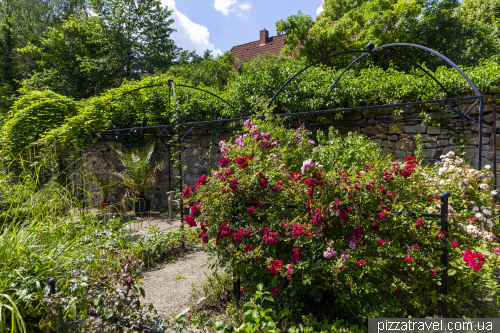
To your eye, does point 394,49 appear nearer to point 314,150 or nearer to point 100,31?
point 314,150

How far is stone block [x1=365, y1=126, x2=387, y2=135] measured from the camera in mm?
4855

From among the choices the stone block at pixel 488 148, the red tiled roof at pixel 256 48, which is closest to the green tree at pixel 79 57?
the red tiled roof at pixel 256 48

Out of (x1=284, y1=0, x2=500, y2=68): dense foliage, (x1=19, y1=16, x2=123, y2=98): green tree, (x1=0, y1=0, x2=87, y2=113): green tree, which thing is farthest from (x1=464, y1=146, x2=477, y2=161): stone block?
(x1=0, y1=0, x2=87, y2=113): green tree

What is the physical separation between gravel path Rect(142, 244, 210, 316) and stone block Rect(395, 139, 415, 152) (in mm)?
3538

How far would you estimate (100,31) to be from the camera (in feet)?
40.4

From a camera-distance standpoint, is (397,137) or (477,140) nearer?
(477,140)

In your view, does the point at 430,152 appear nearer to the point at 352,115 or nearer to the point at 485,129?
the point at 485,129

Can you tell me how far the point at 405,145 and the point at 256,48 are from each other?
36.8 ft

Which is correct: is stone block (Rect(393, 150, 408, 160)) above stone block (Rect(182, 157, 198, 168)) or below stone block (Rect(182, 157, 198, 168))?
above

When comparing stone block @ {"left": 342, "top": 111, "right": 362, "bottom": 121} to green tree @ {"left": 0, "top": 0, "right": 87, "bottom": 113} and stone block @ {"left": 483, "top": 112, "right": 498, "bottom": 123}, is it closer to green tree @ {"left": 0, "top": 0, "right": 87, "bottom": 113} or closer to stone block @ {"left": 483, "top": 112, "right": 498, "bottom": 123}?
stone block @ {"left": 483, "top": 112, "right": 498, "bottom": 123}

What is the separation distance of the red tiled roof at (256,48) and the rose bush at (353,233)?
39.3 ft

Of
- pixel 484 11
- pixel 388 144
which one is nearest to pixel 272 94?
pixel 388 144

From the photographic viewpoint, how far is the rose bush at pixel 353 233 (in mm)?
1725

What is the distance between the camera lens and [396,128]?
4734mm
